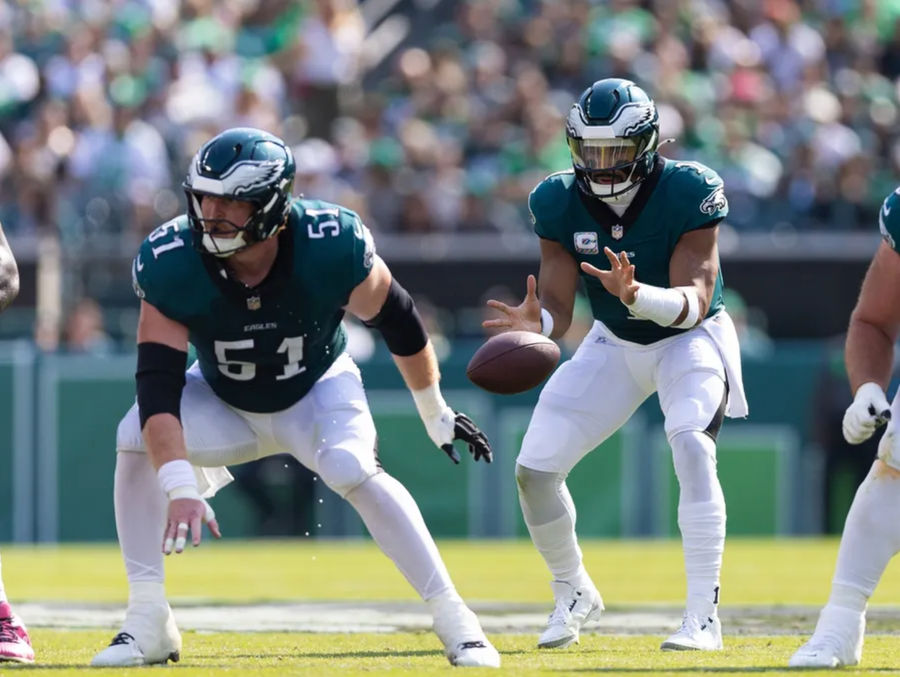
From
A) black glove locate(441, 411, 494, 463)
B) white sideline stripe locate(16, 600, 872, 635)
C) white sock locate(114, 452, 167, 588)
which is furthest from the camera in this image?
white sideline stripe locate(16, 600, 872, 635)

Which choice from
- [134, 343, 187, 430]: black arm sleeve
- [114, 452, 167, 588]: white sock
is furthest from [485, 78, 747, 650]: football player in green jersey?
[114, 452, 167, 588]: white sock

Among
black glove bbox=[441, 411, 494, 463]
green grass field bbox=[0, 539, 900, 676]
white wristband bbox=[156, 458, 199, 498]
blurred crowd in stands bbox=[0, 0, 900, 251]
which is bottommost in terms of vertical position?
green grass field bbox=[0, 539, 900, 676]

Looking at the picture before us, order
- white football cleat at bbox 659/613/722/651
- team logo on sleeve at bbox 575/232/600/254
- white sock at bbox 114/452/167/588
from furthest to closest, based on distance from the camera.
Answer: team logo on sleeve at bbox 575/232/600/254
white football cleat at bbox 659/613/722/651
white sock at bbox 114/452/167/588

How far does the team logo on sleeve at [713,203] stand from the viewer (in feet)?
21.1

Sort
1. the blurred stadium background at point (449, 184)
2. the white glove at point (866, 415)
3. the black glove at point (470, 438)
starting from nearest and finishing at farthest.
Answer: the white glove at point (866, 415) < the black glove at point (470, 438) < the blurred stadium background at point (449, 184)

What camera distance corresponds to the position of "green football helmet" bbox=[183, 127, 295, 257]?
536 cm

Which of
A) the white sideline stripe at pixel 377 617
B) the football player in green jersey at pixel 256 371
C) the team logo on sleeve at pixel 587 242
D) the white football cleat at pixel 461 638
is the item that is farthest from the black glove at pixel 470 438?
the white sideline stripe at pixel 377 617

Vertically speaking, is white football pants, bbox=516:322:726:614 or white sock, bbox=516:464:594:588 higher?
white football pants, bbox=516:322:726:614

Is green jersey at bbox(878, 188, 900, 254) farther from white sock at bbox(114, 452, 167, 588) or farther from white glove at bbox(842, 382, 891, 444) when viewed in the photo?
white sock at bbox(114, 452, 167, 588)

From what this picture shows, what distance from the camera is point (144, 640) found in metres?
5.50

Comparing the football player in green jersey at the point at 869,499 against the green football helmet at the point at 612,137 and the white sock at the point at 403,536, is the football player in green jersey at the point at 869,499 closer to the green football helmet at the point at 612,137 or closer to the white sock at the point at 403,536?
the white sock at the point at 403,536

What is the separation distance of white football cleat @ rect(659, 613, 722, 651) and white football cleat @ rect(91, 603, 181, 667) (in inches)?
64.2

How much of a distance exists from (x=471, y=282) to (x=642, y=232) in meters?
7.68

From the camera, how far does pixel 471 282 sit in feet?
46.5
